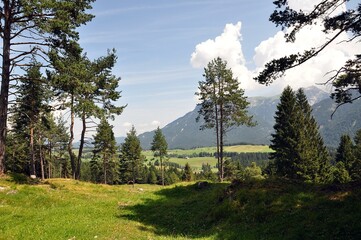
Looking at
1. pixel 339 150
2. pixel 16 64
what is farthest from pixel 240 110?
pixel 339 150

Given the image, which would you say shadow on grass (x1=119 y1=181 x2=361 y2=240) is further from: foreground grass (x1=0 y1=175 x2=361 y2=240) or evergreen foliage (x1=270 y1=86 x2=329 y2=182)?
evergreen foliage (x1=270 y1=86 x2=329 y2=182)

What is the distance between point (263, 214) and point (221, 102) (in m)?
30.3

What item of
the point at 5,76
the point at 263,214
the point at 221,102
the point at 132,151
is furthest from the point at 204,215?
the point at 132,151

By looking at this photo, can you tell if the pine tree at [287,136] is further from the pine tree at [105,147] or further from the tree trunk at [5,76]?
the tree trunk at [5,76]

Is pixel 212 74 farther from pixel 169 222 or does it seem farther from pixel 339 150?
pixel 339 150

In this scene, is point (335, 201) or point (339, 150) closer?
point (335, 201)

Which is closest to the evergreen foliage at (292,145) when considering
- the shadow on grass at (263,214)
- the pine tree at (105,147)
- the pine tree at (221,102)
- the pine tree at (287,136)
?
the pine tree at (287,136)

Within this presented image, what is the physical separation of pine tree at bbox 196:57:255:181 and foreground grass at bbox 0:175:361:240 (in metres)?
23.1

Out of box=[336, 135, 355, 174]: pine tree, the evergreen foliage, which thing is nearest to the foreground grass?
the evergreen foliage

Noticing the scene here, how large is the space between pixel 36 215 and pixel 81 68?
11.8 m

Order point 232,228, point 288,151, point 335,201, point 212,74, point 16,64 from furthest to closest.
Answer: point 288,151, point 212,74, point 16,64, point 232,228, point 335,201

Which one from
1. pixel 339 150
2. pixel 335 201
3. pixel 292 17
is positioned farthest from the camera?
pixel 339 150

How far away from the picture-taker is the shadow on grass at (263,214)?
12430 millimetres

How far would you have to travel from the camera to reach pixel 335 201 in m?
14.0
